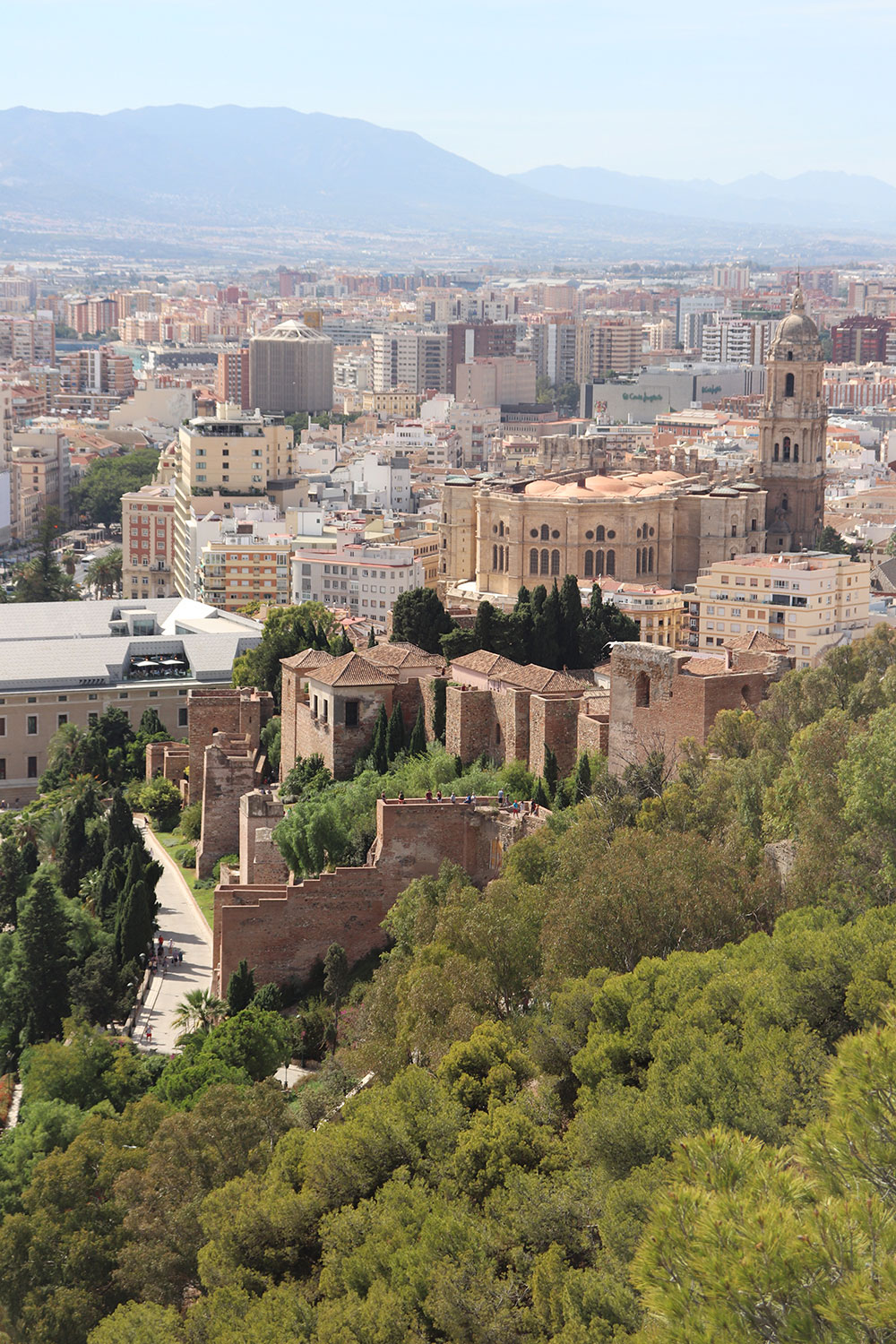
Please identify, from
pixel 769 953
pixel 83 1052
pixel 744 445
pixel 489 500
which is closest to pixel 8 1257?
pixel 83 1052

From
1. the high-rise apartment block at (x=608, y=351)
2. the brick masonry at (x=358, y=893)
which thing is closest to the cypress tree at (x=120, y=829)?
the brick masonry at (x=358, y=893)

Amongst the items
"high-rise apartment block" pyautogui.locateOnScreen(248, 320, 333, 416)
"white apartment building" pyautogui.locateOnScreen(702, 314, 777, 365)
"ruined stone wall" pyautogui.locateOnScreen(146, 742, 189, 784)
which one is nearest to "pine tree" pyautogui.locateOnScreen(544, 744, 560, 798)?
"ruined stone wall" pyautogui.locateOnScreen(146, 742, 189, 784)

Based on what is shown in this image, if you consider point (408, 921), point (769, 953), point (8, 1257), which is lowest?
point (8, 1257)

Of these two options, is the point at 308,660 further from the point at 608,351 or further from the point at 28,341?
the point at 28,341

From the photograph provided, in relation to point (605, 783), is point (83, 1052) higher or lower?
lower

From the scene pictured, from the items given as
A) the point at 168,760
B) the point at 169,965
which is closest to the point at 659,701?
the point at 169,965

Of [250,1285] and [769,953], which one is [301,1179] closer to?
[250,1285]

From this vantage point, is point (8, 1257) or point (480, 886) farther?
point (480, 886)
